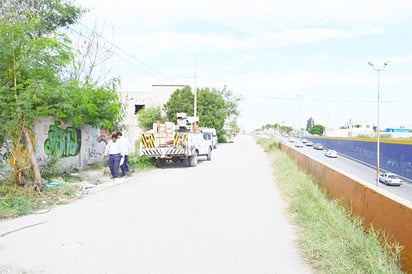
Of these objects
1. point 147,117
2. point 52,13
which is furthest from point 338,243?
point 147,117

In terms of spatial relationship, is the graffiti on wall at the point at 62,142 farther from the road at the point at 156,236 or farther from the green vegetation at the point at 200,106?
the green vegetation at the point at 200,106

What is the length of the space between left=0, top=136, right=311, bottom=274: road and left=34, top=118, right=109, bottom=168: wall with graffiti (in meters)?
3.75

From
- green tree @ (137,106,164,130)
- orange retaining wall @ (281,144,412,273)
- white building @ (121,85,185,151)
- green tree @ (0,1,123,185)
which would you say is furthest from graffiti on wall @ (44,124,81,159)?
white building @ (121,85,185,151)

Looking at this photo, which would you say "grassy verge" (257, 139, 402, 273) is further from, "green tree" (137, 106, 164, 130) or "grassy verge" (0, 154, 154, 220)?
"green tree" (137, 106, 164, 130)

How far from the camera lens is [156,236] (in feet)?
19.2

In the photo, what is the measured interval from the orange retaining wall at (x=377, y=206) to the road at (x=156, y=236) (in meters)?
1.18

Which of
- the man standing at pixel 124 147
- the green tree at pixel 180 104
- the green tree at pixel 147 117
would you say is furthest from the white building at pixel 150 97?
the man standing at pixel 124 147

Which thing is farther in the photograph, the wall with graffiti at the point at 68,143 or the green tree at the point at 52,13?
the green tree at the point at 52,13

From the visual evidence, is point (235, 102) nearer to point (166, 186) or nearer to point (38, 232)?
point (166, 186)

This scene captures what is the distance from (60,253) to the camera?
16.5 ft

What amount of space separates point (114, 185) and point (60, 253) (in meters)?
6.74

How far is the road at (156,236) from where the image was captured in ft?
15.0

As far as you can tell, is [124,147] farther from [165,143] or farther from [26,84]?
[26,84]

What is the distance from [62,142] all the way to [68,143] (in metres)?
0.42
